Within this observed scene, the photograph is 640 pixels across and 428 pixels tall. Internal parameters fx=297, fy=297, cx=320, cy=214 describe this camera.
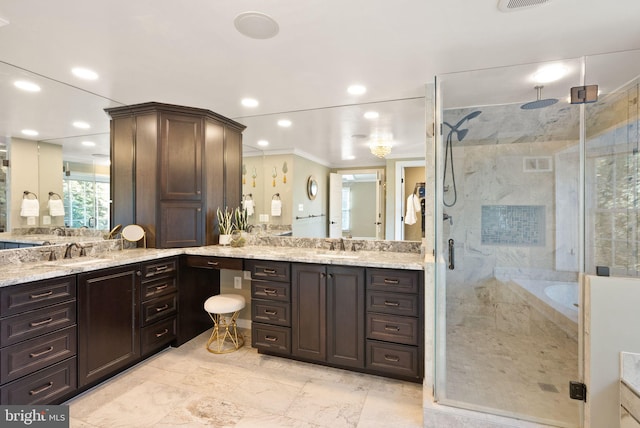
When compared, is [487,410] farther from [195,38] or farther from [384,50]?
[195,38]

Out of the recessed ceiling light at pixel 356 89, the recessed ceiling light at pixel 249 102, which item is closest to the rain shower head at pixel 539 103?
the recessed ceiling light at pixel 356 89

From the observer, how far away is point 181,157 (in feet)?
9.57

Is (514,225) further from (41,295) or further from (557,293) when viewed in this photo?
(41,295)

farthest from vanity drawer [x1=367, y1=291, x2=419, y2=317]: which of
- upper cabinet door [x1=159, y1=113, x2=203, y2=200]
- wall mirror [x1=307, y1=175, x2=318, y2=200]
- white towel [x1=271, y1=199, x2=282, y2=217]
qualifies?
upper cabinet door [x1=159, y1=113, x2=203, y2=200]

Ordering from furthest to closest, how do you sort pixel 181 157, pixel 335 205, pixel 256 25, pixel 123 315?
pixel 335 205 → pixel 181 157 → pixel 123 315 → pixel 256 25

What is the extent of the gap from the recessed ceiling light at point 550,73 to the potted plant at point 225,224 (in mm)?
2963

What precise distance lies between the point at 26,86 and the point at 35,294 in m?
1.63

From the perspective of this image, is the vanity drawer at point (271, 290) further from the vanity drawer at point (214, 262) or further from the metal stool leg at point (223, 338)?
the metal stool leg at point (223, 338)

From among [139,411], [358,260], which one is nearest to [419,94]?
[358,260]

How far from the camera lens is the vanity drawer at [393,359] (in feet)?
7.07

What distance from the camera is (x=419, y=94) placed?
8.35 feet

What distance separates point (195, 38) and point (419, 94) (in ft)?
5.82

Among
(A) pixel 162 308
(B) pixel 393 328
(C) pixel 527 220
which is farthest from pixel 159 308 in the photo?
(C) pixel 527 220

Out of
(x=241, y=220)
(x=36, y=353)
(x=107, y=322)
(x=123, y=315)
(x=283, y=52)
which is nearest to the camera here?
(x=36, y=353)
